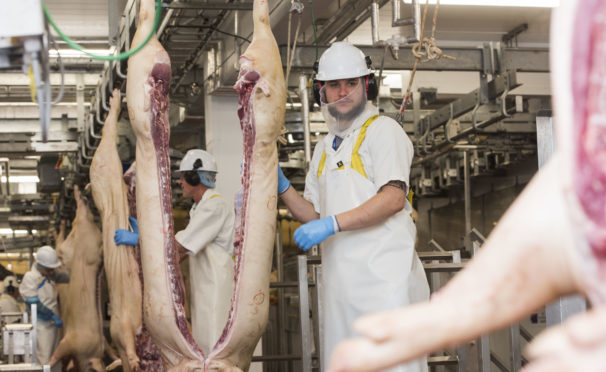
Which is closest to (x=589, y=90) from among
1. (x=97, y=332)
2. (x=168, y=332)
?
(x=168, y=332)

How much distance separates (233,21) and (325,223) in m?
3.56

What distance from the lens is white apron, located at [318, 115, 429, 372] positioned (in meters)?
3.42

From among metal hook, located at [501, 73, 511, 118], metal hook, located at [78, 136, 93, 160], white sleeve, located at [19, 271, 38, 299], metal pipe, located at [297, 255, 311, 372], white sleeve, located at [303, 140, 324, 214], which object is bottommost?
white sleeve, located at [19, 271, 38, 299]

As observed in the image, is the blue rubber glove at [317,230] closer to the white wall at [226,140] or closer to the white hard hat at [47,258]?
the white wall at [226,140]

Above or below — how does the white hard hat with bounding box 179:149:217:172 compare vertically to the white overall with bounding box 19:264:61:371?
above

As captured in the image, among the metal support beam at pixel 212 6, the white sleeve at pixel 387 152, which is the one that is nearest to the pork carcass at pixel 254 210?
the white sleeve at pixel 387 152

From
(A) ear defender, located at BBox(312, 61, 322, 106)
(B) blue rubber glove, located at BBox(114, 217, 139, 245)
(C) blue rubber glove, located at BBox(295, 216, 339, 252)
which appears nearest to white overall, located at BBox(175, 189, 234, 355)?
(B) blue rubber glove, located at BBox(114, 217, 139, 245)

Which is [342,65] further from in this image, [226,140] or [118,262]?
[226,140]

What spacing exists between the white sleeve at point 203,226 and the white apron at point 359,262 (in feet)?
4.78

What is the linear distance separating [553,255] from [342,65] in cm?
269

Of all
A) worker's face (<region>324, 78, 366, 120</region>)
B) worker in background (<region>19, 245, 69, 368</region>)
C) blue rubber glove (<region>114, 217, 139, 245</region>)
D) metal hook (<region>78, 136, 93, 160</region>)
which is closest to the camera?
worker's face (<region>324, 78, 366, 120</region>)

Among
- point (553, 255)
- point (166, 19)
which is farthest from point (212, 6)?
point (553, 255)

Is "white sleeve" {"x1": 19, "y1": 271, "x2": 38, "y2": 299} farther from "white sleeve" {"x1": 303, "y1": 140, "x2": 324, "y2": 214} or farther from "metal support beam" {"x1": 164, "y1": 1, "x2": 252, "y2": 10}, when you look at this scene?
"white sleeve" {"x1": 303, "y1": 140, "x2": 324, "y2": 214}

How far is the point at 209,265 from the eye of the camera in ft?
16.5
